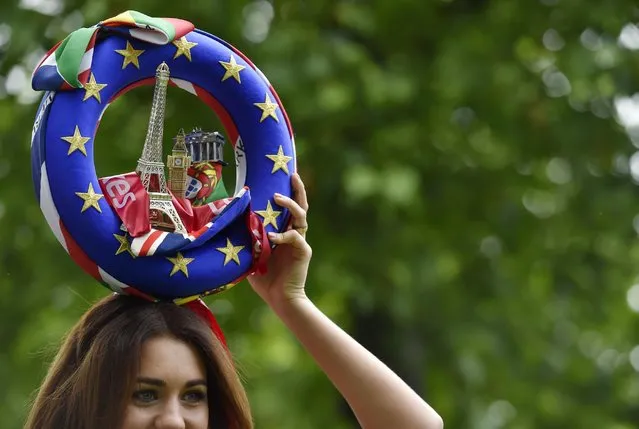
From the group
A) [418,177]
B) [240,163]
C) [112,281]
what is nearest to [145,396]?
[112,281]

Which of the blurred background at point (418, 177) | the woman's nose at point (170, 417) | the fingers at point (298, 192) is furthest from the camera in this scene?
the blurred background at point (418, 177)

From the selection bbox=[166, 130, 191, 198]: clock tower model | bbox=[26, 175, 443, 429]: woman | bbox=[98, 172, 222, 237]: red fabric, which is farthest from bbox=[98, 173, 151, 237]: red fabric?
bbox=[26, 175, 443, 429]: woman

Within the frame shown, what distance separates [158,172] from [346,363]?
677 mm

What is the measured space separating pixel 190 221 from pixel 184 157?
0.15 m

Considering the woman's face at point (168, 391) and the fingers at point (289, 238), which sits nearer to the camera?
the woman's face at point (168, 391)

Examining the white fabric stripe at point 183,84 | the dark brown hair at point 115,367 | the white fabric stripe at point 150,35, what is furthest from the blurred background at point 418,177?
the dark brown hair at point 115,367

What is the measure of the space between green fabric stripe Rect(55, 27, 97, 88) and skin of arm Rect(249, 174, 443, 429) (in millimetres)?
676

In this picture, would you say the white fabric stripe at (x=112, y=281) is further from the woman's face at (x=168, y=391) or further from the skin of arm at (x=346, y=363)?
the skin of arm at (x=346, y=363)

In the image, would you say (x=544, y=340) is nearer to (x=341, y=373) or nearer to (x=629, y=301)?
(x=629, y=301)

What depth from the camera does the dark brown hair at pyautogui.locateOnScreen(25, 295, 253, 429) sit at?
349cm

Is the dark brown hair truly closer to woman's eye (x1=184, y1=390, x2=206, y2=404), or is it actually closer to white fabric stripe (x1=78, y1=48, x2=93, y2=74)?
woman's eye (x1=184, y1=390, x2=206, y2=404)

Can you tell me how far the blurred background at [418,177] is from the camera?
6.92 meters

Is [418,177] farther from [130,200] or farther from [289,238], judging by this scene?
Answer: [130,200]

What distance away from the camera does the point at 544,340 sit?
8344 millimetres
